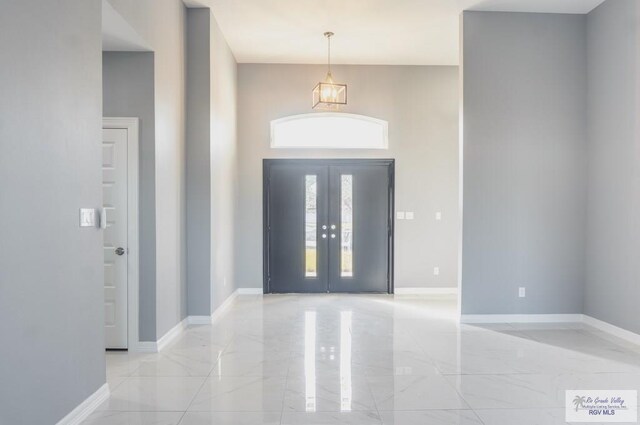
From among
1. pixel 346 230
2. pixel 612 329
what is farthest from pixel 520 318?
pixel 346 230

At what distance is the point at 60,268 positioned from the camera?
7.91ft

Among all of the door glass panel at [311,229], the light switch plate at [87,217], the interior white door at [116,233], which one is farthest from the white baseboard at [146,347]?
the door glass panel at [311,229]

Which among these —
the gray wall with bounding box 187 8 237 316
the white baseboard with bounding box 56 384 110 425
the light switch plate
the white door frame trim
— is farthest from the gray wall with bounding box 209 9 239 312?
the light switch plate

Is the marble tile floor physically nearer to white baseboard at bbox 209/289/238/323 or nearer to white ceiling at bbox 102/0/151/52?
white baseboard at bbox 209/289/238/323

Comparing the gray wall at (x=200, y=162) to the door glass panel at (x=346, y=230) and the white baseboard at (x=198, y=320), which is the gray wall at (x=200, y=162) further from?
the door glass panel at (x=346, y=230)

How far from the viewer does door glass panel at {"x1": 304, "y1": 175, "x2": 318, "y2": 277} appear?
268 inches

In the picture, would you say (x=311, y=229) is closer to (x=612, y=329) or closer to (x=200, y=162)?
(x=200, y=162)

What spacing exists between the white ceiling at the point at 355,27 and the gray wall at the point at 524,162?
303mm

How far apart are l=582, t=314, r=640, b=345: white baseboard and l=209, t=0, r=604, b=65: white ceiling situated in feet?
11.7

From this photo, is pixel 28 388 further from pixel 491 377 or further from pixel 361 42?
pixel 361 42

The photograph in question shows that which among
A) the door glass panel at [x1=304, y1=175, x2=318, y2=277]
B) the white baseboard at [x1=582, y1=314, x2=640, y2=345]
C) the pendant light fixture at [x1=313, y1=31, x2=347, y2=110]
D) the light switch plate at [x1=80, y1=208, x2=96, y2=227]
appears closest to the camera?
the light switch plate at [x1=80, y1=208, x2=96, y2=227]

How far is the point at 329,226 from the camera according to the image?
22.3 feet

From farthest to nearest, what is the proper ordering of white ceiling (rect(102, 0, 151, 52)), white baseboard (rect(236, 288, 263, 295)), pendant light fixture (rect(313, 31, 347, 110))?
white baseboard (rect(236, 288, 263, 295)) < pendant light fixture (rect(313, 31, 347, 110)) < white ceiling (rect(102, 0, 151, 52))

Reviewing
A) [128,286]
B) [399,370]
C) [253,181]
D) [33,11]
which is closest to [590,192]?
[399,370]
